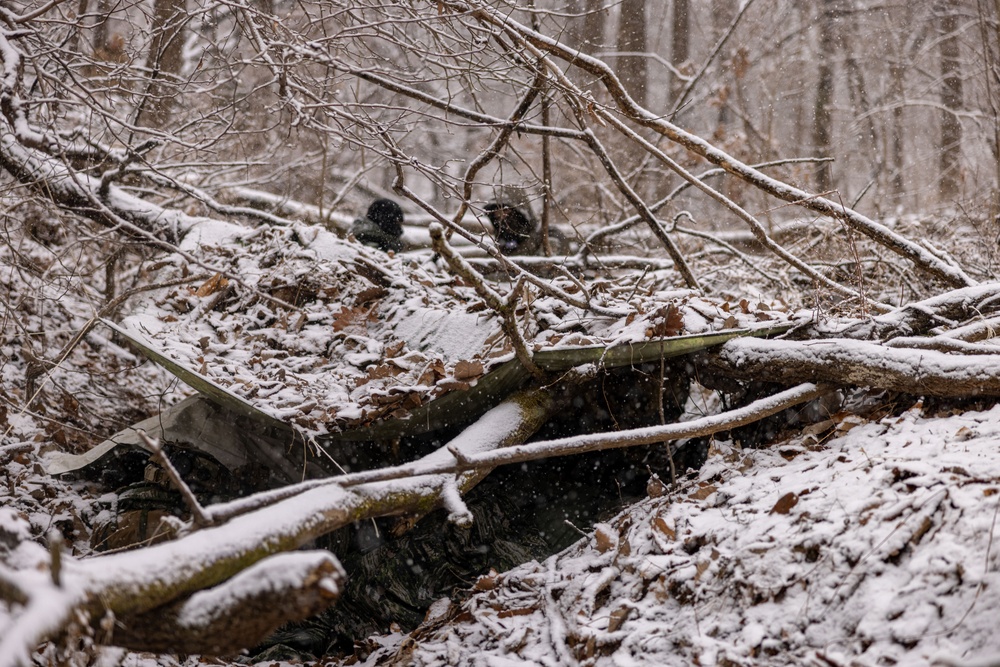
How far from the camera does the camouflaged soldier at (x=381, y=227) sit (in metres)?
6.38

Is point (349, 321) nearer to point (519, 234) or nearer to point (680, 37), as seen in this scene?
point (519, 234)

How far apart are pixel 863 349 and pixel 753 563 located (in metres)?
1.34

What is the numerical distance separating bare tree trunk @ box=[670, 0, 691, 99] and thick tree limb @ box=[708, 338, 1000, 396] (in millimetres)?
9378

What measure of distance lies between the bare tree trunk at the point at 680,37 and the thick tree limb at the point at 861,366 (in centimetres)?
938

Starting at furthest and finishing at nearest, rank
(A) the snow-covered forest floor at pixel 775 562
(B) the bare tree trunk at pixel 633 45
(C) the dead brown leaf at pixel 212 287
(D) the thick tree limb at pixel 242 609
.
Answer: (B) the bare tree trunk at pixel 633 45 < (C) the dead brown leaf at pixel 212 287 < (A) the snow-covered forest floor at pixel 775 562 < (D) the thick tree limb at pixel 242 609

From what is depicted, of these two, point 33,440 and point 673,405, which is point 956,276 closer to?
point 673,405

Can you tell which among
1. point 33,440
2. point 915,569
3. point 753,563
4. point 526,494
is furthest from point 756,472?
point 33,440

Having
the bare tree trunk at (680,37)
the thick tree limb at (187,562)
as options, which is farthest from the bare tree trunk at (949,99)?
the thick tree limb at (187,562)

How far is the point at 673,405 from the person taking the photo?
13.2 feet

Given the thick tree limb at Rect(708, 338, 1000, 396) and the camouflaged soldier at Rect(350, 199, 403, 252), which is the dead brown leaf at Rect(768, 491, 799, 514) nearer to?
the thick tree limb at Rect(708, 338, 1000, 396)

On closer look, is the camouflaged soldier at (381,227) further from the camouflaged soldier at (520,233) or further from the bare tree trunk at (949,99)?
the bare tree trunk at (949,99)

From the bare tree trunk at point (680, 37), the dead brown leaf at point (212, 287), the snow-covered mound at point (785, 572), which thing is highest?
the bare tree trunk at point (680, 37)

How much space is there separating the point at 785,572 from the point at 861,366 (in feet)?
4.15

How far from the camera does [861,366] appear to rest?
3.27m
